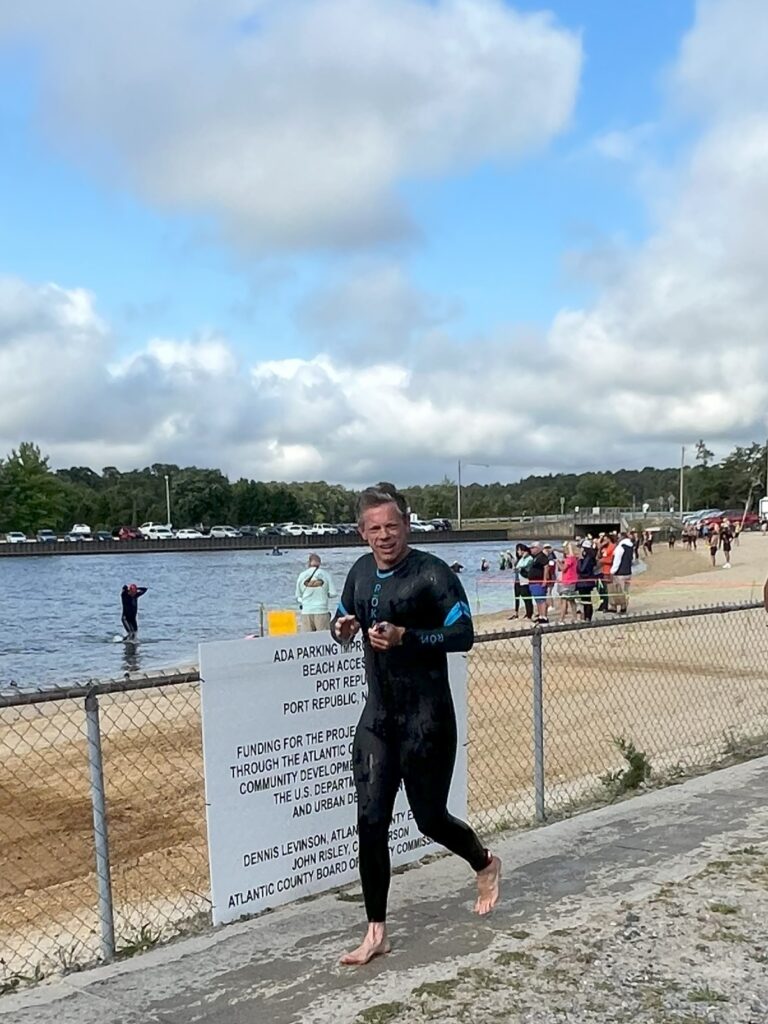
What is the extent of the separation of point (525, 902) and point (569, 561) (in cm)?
1956

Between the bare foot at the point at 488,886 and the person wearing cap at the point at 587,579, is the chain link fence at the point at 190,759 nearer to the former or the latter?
the bare foot at the point at 488,886

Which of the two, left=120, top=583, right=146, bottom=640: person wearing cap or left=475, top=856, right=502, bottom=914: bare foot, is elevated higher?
left=475, top=856, right=502, bottom=914: bare foot

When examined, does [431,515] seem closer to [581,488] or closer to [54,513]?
[581,488]

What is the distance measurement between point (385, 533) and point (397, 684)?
554 mm

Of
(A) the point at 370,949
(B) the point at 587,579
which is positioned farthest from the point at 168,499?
(A) the point at 370,949

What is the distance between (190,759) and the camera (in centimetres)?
1051

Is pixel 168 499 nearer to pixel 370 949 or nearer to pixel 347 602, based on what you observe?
pixel 347 602

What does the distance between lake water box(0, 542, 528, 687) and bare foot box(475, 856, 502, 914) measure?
61.7ft

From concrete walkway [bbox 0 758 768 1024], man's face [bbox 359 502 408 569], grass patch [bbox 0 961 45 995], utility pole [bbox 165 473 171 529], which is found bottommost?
grass patch [bbox 0 961 45 995]

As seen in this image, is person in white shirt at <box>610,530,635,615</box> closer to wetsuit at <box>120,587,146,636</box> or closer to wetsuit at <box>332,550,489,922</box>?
wetsuit at <box>120,587,146,636</box>

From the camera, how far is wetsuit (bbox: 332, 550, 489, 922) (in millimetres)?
3963

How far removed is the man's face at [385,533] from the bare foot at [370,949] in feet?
4.50

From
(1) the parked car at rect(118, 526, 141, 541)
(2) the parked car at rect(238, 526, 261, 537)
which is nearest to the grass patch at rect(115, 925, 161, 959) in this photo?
(1) the parked car at rect(118, 526, 141, 541)

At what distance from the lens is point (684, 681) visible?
43.4 ft
